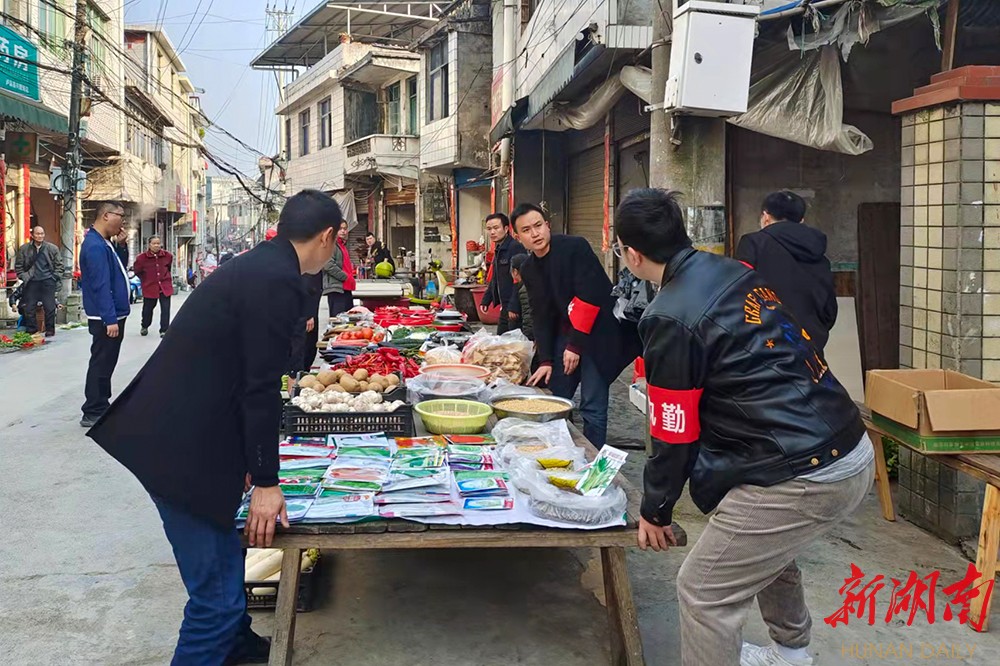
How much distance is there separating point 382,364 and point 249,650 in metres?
2.83

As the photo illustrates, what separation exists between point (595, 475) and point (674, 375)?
0.98 metres

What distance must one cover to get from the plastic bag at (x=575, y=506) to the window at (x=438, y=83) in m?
19.3

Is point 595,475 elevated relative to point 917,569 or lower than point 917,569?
elevated

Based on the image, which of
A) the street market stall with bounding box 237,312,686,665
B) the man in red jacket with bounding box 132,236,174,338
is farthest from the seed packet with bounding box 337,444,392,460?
the man in red jacket with bounding box 132,236,174,338

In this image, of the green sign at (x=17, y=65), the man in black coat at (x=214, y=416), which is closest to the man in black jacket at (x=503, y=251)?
the man in black coat at (x=214, y=416)

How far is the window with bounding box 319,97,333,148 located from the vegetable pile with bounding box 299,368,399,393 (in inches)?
1025

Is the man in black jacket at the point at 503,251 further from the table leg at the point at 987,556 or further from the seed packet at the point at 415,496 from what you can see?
the table leg at the point at 987,556

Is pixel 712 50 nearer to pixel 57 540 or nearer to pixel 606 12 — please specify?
pixel 606 12

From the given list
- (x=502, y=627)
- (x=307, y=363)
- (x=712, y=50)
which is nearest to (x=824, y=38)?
(x=712, y=50)

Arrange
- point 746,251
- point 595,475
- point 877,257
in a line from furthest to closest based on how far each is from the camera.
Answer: point 877,257 → point 746,251 → point 595,475

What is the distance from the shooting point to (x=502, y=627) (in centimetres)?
353

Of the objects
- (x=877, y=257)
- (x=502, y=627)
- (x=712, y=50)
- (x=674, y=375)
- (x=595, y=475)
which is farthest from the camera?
(x=877, y=257)

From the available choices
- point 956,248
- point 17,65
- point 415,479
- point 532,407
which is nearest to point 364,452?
point 415,479

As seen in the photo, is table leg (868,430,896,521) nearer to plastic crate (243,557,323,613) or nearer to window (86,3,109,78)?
plastic crate (243,557,323,613)
